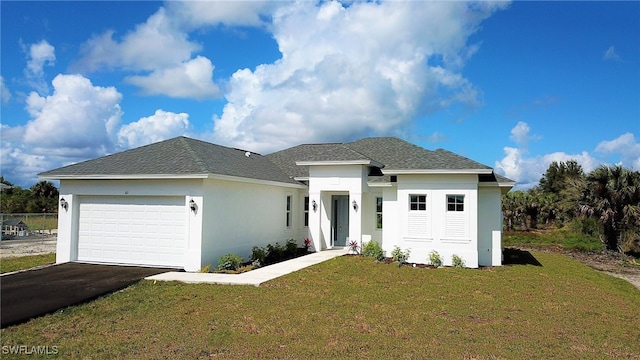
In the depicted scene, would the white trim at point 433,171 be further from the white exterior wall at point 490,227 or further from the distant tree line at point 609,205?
the distant tree line at point 609,205

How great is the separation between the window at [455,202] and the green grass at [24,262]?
14.7 m

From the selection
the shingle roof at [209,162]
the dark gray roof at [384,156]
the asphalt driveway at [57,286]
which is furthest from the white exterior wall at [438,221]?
the asphalt driveway at [57,286]

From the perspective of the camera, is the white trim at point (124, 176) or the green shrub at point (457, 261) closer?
the white trim at point (124, 176)

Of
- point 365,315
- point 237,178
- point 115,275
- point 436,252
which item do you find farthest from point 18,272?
point 436,252

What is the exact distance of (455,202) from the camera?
49.1 feet

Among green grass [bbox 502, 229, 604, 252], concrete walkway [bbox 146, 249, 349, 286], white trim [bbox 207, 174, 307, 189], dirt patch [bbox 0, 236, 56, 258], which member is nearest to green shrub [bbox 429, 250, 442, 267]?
concrete walkway [bbox 146, 249, 349, 286]

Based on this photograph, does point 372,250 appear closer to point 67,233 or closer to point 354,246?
point 354,246

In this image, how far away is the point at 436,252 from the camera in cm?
1501

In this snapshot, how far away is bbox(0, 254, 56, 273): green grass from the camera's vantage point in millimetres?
13400

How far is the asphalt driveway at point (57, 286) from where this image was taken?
27.4ft

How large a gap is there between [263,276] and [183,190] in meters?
3.93

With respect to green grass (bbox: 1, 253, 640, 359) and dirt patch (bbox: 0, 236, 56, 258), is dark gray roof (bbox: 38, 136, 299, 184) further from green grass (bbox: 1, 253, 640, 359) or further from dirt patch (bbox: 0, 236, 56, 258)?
dirt patch (bbox: 0, 236, 56, 258)

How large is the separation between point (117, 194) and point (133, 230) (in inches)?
54.2

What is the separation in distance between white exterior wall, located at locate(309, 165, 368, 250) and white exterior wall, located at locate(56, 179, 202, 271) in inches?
263
